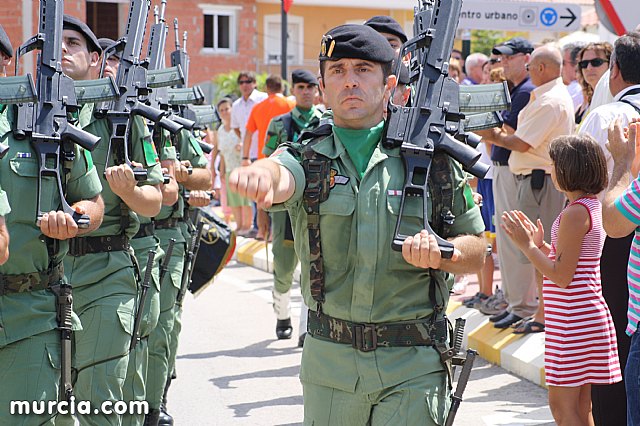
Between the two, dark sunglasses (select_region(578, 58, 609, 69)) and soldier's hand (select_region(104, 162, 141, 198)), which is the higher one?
dark sunglasses (select_region(578, 58, 609, 69))

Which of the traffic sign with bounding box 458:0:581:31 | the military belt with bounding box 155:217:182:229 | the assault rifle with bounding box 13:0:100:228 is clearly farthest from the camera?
the traffic sign with bounding box 458:0:581:31

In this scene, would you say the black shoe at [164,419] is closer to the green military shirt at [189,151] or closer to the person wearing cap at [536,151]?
the green military shirt at [189,151]

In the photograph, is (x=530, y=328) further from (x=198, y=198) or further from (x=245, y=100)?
(x=245, y=100)

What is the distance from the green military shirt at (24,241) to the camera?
15.1 feet

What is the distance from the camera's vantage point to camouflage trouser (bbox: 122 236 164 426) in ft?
19.2

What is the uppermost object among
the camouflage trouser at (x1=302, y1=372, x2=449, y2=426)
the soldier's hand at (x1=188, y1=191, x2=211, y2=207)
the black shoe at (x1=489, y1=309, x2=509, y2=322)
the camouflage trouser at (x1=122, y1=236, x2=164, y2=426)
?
the camouflage trouser at (x1=302, y1=372, x2=449, y2=426)

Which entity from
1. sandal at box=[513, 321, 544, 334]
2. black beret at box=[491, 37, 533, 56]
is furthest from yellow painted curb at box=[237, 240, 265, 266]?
sandal at box=[513, 321, 544, 334]

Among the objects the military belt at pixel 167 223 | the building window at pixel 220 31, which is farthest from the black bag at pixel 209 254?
the building window at pixel 220 31

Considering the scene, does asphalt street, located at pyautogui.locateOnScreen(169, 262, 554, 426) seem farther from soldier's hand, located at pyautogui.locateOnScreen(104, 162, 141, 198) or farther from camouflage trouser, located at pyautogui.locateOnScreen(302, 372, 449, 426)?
camouflage trouser, located at pyautogui.locateOnScreen(302, 372, 449, 426)

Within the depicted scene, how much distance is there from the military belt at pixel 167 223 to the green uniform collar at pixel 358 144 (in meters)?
3.42

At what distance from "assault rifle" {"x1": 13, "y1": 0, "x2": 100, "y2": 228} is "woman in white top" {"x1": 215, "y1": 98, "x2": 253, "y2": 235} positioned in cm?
1076

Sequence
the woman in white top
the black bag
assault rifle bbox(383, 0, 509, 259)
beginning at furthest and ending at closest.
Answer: the woman in white top
the black bag
assault rifle bbox(383, 0, 509, 259)

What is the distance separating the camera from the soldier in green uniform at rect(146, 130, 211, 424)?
6.72m

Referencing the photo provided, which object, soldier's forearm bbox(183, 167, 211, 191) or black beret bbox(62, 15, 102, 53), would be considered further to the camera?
soldier's forearm bbox(183, 167, 211, 191)
